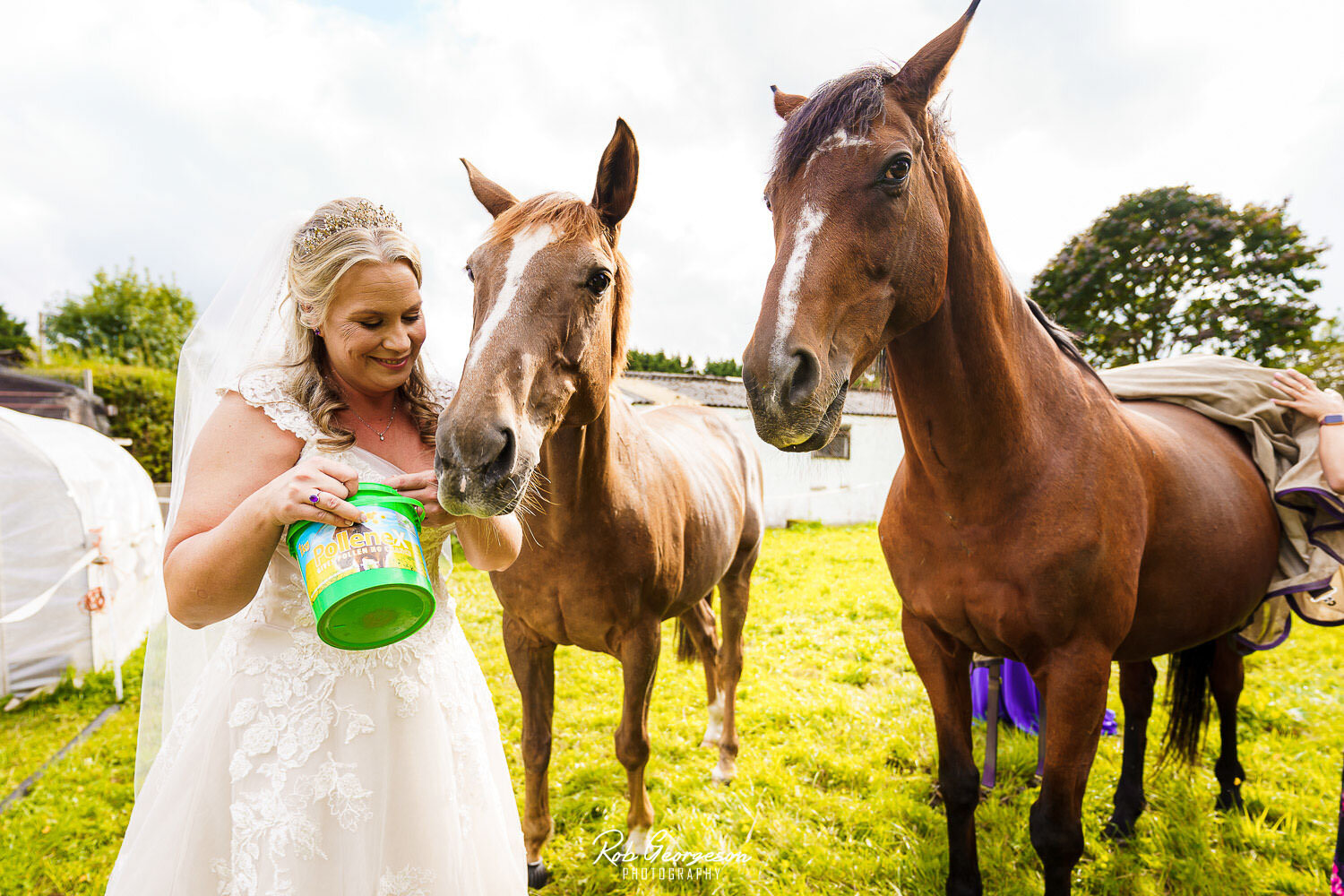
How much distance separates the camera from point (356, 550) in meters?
1.08

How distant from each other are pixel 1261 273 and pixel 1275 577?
19918 mm

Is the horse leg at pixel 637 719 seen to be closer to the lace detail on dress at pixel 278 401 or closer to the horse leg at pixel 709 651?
the horse leg at pixel 709 651

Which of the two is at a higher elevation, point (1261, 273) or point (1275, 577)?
point (1261, 273)

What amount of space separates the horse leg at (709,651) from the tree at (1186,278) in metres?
16.1

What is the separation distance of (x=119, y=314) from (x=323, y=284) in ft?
135

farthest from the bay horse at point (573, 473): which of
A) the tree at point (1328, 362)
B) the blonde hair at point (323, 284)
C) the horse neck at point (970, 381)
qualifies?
the tree at point (1328, 362)

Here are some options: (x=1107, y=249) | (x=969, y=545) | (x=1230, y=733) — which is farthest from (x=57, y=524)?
(x=1107, y=249)

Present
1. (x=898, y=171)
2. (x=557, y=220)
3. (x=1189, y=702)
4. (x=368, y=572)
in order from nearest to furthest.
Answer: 1. (x=368, y=572)
2. (x=898, y=171)
3. (x=557, y=220)
4. (x=1189, y=702)

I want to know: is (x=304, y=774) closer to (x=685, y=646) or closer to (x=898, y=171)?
(x=898, y=171)

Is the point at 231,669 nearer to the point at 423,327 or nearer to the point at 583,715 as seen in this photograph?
the point at 423,327

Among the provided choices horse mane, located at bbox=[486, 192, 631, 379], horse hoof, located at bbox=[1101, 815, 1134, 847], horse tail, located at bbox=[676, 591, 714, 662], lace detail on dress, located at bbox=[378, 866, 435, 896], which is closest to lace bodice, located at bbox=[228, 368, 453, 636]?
lace detail on dress, located at bbox=[378, 866, 435, 896]

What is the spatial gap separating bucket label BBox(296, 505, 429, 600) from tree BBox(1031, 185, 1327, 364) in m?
18.7

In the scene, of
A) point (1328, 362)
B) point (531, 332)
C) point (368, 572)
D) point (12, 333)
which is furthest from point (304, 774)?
point (12, 333)

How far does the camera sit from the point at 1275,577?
2568mm
